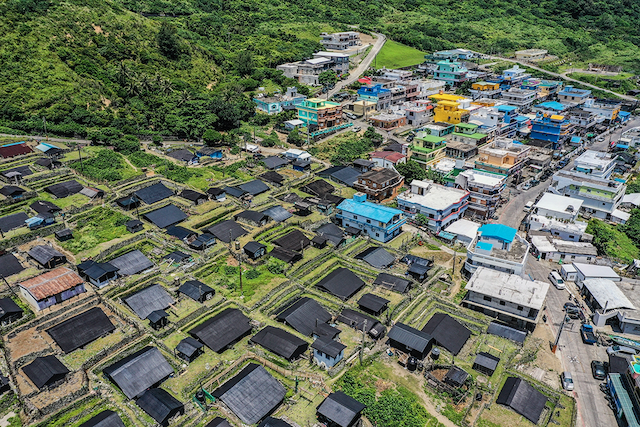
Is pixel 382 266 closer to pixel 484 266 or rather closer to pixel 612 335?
pixel 484 266

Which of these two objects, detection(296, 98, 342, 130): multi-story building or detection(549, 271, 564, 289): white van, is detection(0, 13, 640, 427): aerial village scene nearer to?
detection(549, 271, 564, 289): white van

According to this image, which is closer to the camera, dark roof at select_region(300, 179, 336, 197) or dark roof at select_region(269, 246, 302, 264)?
dark roof at select_region(269, 246, 302, 264)

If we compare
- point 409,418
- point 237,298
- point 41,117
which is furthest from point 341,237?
point 41,117

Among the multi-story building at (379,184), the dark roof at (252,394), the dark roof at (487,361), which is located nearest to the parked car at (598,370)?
the dark roof at (487,361)

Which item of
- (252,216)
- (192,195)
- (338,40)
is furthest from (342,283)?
(338,40)

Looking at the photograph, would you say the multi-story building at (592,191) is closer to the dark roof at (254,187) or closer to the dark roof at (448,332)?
the dark roof at (448,332)

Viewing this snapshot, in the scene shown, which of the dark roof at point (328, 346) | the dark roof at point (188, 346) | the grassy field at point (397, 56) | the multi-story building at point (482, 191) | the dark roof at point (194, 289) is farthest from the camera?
the grassy field at point (397, 56)

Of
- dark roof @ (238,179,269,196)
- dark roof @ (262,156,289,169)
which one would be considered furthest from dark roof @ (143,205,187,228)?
dark roof @ (262,156,289,169)

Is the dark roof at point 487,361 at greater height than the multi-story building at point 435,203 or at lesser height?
lesser

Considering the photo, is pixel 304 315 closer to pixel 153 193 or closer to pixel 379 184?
pixel 379 184
